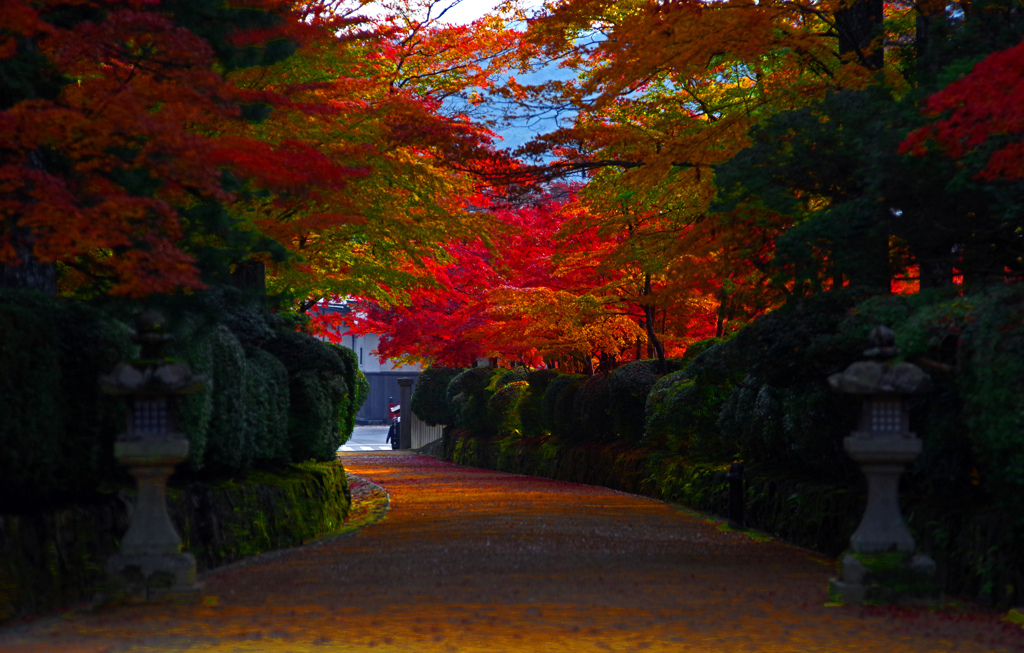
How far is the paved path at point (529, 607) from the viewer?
6.69m

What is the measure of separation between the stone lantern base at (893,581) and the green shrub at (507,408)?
74.2 feet

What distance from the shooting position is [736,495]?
1468 centimetres

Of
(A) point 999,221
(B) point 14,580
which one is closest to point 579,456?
(A) point 999,221

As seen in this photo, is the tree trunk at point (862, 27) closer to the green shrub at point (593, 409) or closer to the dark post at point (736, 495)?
the dark post at point (736, 495)

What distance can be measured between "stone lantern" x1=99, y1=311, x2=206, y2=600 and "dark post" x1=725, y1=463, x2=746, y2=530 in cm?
830

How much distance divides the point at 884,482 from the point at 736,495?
21.1ft

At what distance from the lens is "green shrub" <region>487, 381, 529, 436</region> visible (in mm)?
31719

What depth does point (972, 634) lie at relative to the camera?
7117mm

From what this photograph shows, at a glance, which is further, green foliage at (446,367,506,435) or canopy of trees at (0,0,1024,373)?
green foliage at (446,367,506,435)

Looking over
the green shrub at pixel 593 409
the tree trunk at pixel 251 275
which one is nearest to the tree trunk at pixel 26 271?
the tree trunk at pixel 251 275

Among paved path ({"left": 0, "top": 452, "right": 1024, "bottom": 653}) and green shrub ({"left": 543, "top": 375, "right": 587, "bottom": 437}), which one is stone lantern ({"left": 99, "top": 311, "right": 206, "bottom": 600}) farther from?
green shrub ({"left": 543, "top": 375, "right": 587, "bottom": 437})

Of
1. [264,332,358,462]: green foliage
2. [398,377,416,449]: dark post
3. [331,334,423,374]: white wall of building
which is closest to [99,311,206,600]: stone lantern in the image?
[264,332,358,462]: green foliage

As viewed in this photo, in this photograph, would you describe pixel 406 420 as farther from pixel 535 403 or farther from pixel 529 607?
pixel 529 607

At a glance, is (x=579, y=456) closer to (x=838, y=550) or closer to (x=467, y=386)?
(x=467, y=386)
